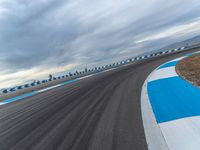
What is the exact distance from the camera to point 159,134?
3350 millimetres

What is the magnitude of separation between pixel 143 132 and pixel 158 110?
4.03 feet

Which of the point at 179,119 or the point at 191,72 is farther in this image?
the point at 191,72

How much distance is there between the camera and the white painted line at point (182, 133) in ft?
9.22

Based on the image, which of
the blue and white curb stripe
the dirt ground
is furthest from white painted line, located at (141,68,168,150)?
the dirt ground

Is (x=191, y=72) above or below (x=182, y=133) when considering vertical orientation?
above

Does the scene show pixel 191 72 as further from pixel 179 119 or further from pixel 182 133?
pixel 182 133

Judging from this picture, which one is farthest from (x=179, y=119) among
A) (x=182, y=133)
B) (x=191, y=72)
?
(x=191, y=72)

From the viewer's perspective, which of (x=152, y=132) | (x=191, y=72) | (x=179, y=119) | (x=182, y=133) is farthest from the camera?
(x=191, y=72)

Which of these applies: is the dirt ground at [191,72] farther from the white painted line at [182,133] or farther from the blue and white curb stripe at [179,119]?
the white painted line at [182,133]

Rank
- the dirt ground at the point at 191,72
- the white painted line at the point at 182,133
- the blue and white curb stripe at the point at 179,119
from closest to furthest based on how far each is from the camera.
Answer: the white painted line at the point at 182,133, the blue and white curb stripe at the point at 179,119, the dirt ground at the point at 191,72

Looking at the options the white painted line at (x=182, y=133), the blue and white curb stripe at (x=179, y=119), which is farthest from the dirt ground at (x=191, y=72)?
the white painted line at (x=182, y=133)

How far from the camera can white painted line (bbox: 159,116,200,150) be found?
2811 millimetres

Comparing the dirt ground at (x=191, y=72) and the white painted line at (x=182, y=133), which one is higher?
the dirt ground at (x=191, y=72)

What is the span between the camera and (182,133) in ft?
10.6
